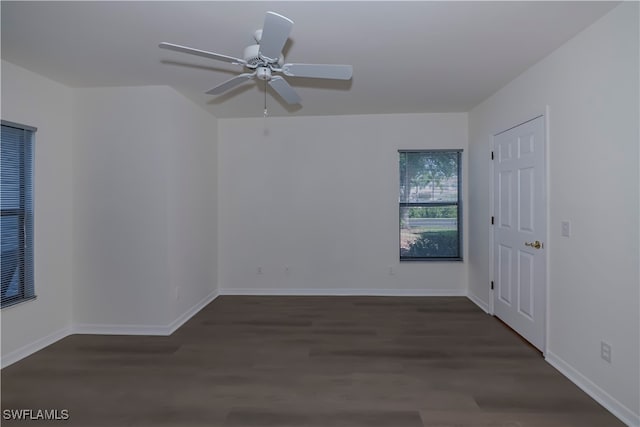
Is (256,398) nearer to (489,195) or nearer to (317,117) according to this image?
(489,195)

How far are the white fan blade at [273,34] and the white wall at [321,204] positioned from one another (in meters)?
2.75

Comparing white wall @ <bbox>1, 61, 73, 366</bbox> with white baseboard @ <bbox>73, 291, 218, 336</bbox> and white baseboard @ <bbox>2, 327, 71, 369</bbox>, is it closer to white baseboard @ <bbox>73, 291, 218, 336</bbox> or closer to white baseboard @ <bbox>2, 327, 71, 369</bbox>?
white baseboard @ <bbox>2, 327, 71, 369</bbox>

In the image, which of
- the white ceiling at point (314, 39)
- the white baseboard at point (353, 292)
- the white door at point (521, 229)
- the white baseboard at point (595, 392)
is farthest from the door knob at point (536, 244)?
the white baseboard at point (353, 292)

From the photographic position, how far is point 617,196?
7.06ft

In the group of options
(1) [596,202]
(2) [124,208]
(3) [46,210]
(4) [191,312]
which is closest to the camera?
(1) [596,202]

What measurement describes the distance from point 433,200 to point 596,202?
256 centimetres

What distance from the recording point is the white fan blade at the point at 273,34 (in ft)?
5.69

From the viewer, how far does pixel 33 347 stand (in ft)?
10.2

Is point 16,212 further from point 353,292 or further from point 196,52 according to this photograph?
point 353,292

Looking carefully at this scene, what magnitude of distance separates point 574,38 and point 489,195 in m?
1.87

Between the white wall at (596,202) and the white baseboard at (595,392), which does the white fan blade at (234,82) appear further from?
the white baseboard at (595,392)

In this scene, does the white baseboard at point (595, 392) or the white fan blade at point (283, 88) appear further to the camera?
the white fan blade at point (283, 88)

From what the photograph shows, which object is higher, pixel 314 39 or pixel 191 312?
pixel 314 39

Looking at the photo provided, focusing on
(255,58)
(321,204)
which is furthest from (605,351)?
(321,204)
